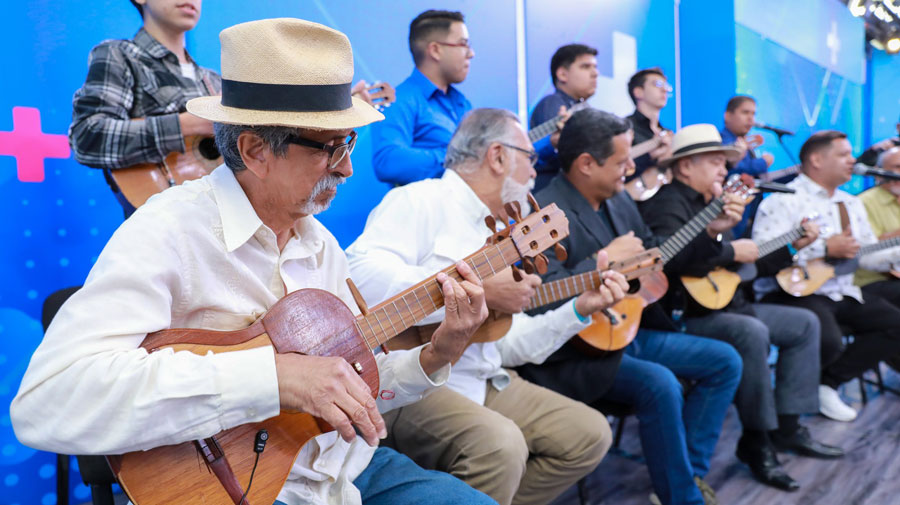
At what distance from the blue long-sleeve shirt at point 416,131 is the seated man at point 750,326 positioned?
1.33 m

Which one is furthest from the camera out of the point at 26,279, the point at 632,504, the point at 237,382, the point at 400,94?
the point at 400,94

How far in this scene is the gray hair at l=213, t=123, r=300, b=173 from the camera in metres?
1.49

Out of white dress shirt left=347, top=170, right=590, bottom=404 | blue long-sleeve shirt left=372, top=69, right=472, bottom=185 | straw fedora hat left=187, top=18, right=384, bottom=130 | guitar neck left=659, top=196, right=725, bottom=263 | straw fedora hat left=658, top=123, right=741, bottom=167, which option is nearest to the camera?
straw fedora hat left=187, top=18, right=384, bottom=130

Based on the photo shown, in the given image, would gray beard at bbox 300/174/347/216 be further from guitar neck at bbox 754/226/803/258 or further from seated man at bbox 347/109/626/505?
guitar neck at bbox 754/226/803/258

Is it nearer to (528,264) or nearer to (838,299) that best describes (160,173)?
(528,264)

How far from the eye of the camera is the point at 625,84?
6.15 m

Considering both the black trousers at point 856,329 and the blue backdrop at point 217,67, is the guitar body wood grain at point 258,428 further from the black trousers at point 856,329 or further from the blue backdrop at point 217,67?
the black trousers at point 856,329

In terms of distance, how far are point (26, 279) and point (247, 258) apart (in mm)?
1575

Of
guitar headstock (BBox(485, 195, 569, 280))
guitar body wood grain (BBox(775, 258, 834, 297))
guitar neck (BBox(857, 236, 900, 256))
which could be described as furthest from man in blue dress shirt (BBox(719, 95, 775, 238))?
guitar headstock (BBox(485, 195, 569, 280))

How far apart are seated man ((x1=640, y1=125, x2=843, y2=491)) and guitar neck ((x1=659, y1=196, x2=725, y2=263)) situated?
0.06 metres

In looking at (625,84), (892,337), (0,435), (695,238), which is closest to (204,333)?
(0,435)

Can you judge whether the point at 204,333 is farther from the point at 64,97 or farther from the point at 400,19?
the point at 400,19

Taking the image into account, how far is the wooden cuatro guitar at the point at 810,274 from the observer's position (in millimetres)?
4359

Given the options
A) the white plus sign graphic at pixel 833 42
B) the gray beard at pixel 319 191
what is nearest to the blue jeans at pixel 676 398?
the gray beard at pixel 319 191
